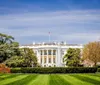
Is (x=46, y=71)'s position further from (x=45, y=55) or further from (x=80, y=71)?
(x=45, y=55)

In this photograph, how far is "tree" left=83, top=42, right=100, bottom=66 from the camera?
8541 centimetres

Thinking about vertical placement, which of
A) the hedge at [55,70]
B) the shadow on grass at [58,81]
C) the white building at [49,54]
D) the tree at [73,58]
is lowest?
the shadow on grass at [58,81]

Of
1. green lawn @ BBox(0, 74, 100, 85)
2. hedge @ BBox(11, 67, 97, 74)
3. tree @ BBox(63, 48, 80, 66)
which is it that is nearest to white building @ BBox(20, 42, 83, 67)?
tree @ BBox(63, 48, 80, 66)

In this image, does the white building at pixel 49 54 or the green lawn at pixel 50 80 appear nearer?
the green lawn at pixel 50 80

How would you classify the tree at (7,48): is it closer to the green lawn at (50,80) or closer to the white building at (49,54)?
the green lawn at (50,80)

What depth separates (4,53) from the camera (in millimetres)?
71000

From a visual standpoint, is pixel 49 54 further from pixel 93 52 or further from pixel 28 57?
pixel 93 52

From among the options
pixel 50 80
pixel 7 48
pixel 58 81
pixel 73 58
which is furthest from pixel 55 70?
pixel 58 81

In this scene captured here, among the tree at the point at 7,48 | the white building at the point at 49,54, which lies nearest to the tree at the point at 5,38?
the tree at the point at 7,48

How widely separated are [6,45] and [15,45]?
8.81 feet

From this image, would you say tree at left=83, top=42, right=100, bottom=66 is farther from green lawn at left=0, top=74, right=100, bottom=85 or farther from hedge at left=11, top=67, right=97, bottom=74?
green lawn at left=0, top=74, right=100, bottom=85

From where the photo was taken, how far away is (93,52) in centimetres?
8575

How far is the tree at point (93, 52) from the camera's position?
8541 cm

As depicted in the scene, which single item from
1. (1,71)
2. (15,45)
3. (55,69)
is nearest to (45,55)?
(15,45)
